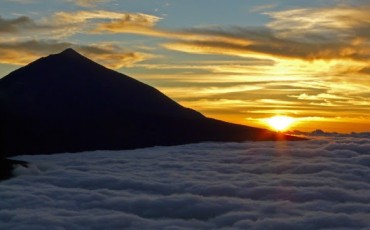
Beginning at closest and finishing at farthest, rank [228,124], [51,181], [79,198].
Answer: [79,198] → [51,181] → [228,124]

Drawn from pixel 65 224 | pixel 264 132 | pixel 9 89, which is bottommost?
pixel 65 224

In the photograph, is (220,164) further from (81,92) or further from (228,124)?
(81,92)

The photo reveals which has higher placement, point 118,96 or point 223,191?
point 118,96

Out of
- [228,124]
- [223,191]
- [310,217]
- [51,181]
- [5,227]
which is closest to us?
[5,227]

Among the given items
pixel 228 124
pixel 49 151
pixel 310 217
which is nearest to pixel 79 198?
pixel 310 217

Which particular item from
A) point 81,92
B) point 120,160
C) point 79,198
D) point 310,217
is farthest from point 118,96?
point 310,217

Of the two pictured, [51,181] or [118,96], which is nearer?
[51,181]
